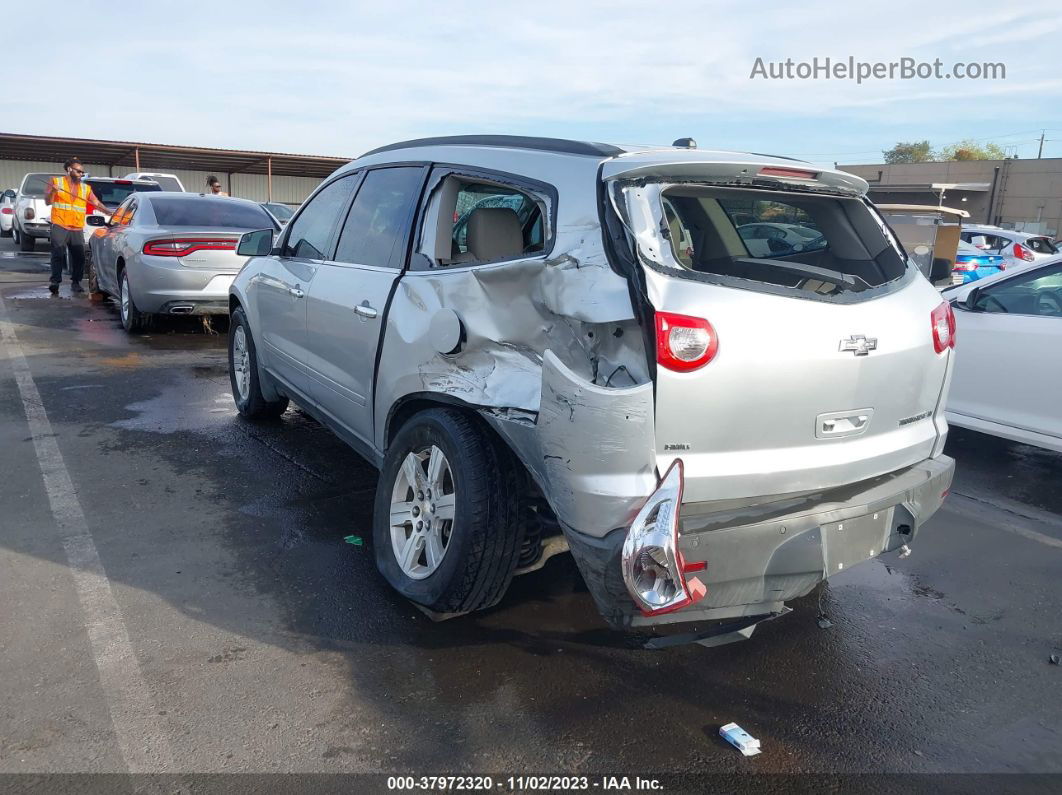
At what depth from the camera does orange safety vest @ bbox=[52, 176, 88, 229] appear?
1263cm

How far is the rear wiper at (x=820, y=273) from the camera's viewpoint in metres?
3.22

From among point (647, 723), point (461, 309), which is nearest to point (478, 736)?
point (647, 723)

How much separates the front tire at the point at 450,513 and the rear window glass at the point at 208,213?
279 inches

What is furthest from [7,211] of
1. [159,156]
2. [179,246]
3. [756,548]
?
[756,548]

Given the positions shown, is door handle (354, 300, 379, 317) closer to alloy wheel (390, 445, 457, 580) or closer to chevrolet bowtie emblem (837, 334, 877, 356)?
alloy wheel (390, 445, 457, 580)

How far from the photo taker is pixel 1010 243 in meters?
17.7

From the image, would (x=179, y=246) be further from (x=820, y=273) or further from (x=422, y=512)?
(x=820, y=273)

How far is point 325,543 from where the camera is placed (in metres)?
4.25

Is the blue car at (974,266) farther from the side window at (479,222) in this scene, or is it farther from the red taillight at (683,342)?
the red taillight at (683,342)

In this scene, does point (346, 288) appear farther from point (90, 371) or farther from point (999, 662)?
point (90, 371)

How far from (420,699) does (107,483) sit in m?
2.88

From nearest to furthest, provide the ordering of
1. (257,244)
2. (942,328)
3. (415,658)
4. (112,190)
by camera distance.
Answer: (415,658) → (942,328) → (257,244) → (112,190)

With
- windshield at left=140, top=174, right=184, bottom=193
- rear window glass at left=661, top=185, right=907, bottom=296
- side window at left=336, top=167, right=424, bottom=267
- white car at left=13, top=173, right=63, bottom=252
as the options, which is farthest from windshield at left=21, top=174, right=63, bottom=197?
rear window glass at left=661, top=185, right=907, bottom=296

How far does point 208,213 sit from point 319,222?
564cm
